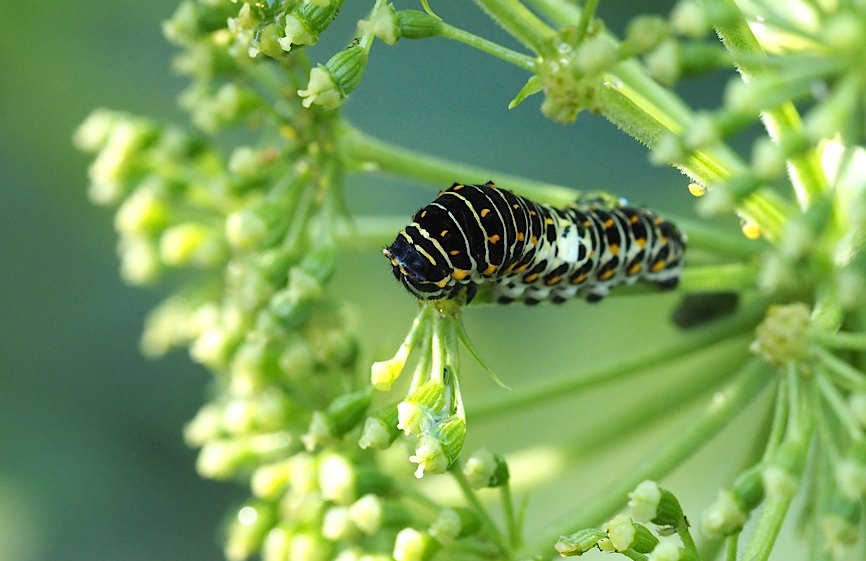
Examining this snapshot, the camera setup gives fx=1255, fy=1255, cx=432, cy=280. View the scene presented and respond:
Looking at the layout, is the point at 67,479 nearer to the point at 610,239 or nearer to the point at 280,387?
the point at 280,387

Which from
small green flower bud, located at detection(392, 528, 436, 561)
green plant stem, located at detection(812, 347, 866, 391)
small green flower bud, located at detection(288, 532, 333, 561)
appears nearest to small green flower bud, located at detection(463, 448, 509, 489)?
small green flower bud, located at detection(392, 528, 436, 561)

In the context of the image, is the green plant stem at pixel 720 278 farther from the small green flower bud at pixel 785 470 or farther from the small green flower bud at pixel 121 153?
the small green flower bud at pixel 121 153

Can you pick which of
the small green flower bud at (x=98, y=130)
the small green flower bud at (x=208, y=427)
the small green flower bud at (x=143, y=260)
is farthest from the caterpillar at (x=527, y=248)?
the small green flower bud at (x=98, y=130)

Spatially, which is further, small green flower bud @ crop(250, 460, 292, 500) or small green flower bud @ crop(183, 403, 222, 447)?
small green flower bud @ crop(183, 403, 222, 447)

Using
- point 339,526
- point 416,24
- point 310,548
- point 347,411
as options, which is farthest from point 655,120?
point 310,548

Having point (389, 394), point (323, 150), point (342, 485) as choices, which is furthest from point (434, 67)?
point (342, 485)

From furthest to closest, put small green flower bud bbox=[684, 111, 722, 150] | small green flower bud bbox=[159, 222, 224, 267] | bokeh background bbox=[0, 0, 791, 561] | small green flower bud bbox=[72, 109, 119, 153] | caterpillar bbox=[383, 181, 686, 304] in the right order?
bokeh background bbox=[0, 0, 791, 561]
small green flower bud bbox=[72, 109, 119, 153]
small green flower bud bbox=[159, 222, 224, 267]
caterpillar bbox=[383, 181, 686, 304]
small green flower bud bbox=[684, 111, 722, 150]

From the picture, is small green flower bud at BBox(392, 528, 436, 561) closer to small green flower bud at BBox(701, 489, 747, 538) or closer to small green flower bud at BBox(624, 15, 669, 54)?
small green flower bud at BBox(701, 489, 747, 538)

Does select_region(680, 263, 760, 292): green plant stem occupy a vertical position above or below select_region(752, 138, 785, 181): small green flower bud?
above
